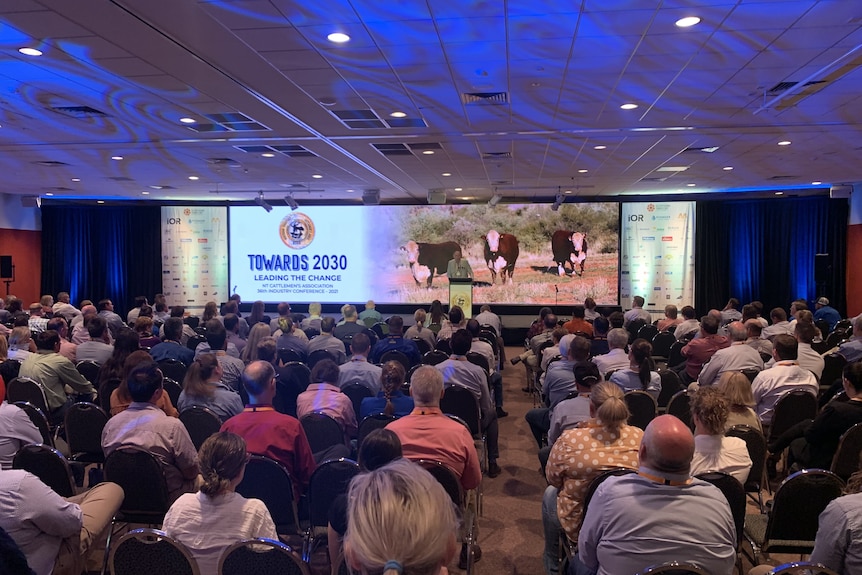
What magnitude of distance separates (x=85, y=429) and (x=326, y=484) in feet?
8.52

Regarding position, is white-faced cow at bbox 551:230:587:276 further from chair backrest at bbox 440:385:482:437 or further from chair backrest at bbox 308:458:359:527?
chair backrest at bbox 308:458:359:527

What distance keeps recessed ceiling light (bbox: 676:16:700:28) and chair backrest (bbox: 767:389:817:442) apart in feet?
10.0

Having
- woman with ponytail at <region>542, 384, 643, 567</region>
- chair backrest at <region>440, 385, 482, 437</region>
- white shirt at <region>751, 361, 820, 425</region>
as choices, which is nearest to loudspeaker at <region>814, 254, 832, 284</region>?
white shirt at <region>751, 361, 820, 425</region>

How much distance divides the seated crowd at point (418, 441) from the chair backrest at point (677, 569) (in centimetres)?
17

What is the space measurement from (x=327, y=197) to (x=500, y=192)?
4.71m

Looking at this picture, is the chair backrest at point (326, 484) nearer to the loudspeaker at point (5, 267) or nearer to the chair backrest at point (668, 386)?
the chair backrest at point (668, 386)

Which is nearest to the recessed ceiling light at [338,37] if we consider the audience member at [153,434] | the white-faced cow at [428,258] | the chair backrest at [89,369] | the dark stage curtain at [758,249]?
the audience member at [153,434]

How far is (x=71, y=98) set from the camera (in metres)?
6.41

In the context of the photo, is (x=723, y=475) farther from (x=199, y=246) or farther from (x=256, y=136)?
(x=199, y=246)

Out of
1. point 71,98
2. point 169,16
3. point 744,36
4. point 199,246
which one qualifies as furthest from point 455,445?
point 199,246

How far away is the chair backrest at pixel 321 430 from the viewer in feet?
13.8

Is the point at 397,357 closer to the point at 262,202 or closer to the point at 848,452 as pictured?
the point at 848,452

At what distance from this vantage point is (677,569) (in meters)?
2.11

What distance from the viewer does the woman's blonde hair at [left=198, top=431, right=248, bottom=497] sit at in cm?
247
